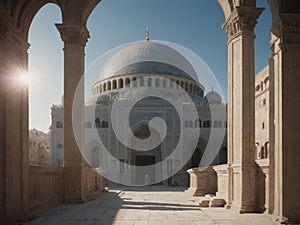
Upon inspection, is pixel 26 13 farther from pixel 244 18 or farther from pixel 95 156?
pixel 95 156

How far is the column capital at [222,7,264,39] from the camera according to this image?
11438mm

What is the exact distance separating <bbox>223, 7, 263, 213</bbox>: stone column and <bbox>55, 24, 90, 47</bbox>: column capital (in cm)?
601

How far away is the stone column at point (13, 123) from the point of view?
28.1 feet

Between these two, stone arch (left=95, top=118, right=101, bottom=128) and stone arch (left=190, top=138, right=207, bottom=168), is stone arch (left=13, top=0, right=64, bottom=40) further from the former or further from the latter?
stone arch (left=190, top=138, right=207, bottom=168)

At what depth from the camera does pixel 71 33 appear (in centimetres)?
1330

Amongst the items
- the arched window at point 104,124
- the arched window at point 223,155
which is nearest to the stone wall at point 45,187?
the arched window at point 104,124

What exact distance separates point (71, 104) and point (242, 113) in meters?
6.82

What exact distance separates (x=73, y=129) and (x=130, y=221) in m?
5.26

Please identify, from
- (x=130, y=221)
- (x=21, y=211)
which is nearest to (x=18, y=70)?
(x=21, y=211)

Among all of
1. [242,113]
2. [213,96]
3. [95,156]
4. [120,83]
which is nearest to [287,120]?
[242,113]

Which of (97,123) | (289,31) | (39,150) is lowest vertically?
(39,150)

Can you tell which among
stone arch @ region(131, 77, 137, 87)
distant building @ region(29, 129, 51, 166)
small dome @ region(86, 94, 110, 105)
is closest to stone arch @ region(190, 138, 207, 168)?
stone arch @ region(131, 77, 137, 87)

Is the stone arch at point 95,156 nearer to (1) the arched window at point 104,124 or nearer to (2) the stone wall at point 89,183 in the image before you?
(1) the arched window at point 104,124

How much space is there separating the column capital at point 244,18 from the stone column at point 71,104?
6.14 meters
